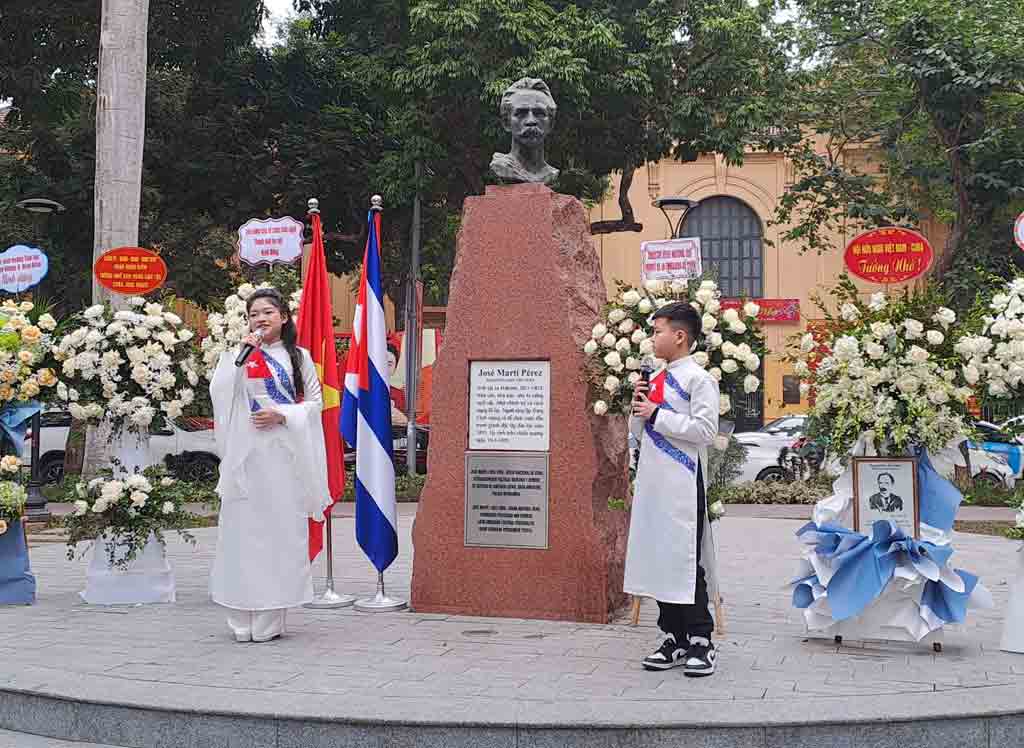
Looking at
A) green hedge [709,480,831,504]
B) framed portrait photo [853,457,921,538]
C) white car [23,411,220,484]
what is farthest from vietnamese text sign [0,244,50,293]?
framed portrait photo [853,457,921,538]

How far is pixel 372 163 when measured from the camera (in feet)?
76.3

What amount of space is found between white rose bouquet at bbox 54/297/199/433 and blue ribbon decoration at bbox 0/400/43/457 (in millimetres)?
279

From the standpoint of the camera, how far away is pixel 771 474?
21.2 metres

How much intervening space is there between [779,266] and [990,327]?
106 feet

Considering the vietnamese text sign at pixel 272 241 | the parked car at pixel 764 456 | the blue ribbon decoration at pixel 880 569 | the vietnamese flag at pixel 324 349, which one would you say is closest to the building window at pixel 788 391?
the parked car at pixel 764 456

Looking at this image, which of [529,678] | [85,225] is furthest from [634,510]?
[85,225]

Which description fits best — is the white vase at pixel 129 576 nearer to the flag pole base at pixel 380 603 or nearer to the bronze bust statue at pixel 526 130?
the flag pole base at pixel 380 603

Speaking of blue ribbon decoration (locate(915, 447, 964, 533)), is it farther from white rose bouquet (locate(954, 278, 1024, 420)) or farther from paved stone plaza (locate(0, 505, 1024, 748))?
paved stone plaza (locate(0, 505, 1024, 748))

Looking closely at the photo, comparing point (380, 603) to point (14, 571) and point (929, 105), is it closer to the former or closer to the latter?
point (14, 571)

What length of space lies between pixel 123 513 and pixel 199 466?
13337 mm

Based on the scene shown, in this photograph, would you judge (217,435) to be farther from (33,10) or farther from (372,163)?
(372,163)

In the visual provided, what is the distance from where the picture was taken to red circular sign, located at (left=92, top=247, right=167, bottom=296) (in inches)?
579

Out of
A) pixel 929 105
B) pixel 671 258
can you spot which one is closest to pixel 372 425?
pixel 671 258

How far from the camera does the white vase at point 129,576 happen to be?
8.28 m
